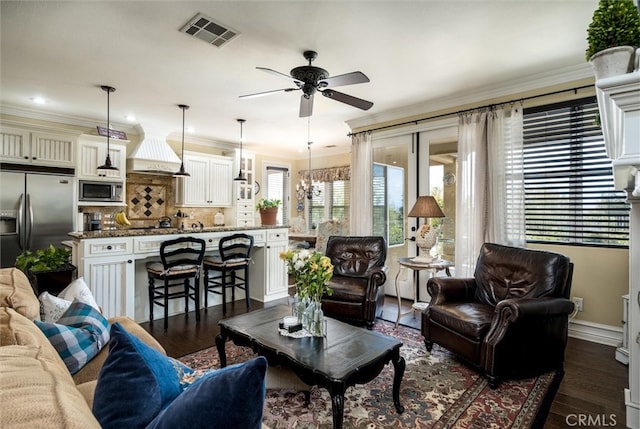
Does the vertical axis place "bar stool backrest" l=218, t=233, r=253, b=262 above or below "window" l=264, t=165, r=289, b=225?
below

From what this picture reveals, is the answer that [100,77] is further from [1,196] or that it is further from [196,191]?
[196,191]

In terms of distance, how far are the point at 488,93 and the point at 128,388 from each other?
439 cm

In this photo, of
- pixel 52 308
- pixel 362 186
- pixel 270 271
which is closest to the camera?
pixel 52 308

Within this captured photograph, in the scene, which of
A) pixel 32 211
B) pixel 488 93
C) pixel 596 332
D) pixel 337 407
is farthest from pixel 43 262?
pixel 596 332

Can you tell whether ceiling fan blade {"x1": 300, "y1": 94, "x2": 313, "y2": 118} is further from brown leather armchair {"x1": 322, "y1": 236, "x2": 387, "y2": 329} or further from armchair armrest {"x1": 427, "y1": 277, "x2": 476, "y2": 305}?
armchair armrest {"x1": 427, "y1": 277, "x2": 476, "y2": 305}

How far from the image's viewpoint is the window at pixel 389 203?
4891 millimetres

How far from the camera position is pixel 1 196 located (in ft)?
13.2

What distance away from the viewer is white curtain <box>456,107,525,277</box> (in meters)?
3.70

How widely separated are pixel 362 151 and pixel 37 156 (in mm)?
4525

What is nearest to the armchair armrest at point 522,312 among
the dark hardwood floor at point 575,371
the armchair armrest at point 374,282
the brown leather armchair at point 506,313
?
the brown leather armchair at point 506,313

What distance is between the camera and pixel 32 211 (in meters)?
4.22

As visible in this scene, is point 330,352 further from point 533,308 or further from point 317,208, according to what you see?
point 317,208

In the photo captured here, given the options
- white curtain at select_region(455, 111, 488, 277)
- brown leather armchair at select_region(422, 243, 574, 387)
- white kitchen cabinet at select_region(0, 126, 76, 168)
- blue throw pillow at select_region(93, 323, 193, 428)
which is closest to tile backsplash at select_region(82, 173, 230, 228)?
white kitchen cabinet at select_region(0, 126, 76, 168)

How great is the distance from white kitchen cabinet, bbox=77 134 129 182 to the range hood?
0.55 ft
